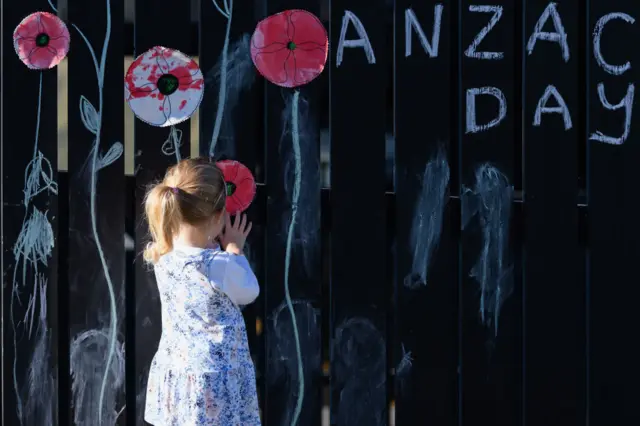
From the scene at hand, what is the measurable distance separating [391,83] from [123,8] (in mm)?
1082

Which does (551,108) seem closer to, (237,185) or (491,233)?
(491,233)

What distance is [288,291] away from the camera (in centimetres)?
363

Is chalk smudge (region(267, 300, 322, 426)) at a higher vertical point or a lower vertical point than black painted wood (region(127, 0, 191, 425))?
lower

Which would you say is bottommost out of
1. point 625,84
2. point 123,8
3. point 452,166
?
point 452,166

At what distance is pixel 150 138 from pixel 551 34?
1.59 m

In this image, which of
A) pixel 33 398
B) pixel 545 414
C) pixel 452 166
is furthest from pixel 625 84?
pixel 33 398

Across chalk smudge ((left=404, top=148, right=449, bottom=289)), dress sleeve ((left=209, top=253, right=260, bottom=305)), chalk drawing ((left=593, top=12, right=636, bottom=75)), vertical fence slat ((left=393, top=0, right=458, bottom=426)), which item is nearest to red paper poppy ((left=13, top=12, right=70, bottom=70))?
dress sleeve ((left=209, top=253, right=260, bottom=305))

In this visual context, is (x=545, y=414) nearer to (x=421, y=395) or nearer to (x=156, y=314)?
(x=421, y=395)

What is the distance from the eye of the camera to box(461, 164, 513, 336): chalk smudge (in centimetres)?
360

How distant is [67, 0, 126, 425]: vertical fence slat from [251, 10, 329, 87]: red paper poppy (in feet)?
1.83

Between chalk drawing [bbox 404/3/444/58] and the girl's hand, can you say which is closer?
the girl's hand

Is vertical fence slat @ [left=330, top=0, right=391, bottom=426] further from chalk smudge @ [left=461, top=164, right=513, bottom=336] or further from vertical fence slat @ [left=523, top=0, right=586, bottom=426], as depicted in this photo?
vertical fence slat @ [left=523, top=0, right=586, bottom=426]

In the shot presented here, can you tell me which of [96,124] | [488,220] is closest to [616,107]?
[488,220]

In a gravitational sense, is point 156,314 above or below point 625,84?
below
